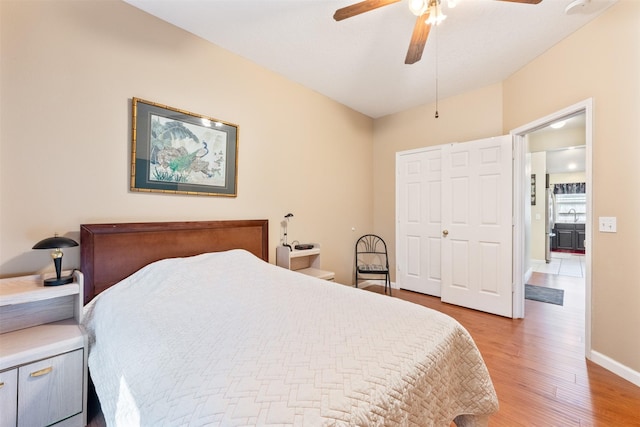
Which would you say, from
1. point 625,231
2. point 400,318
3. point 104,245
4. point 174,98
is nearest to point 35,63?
point 174,98

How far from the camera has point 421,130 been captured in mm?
3789

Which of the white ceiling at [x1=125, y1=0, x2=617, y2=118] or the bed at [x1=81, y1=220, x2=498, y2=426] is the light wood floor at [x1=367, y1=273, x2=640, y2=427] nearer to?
the bed at [x1=81, y1=220, x2=498, y2=426]

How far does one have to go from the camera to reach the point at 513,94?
294 cm

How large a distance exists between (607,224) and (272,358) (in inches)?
105

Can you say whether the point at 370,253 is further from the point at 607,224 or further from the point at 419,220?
the point at 607,224

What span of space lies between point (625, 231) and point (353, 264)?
277cm

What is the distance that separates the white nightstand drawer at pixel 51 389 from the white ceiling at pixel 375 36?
2.40 metres

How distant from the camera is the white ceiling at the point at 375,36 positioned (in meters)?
1.95

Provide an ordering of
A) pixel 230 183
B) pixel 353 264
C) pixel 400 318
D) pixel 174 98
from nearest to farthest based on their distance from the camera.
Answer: pixel 400 318 < pixel 174 98 < pixel 230 183 < pixel 353 264

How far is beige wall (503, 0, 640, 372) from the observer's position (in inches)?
71.9

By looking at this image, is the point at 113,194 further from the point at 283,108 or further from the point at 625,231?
the point at 625,231

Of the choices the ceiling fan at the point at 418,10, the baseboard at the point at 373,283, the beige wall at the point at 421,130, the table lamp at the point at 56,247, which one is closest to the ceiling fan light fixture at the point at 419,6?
the ceiling fan at the point at 418,10

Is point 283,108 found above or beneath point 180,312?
above

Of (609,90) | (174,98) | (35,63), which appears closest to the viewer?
(35,63)
